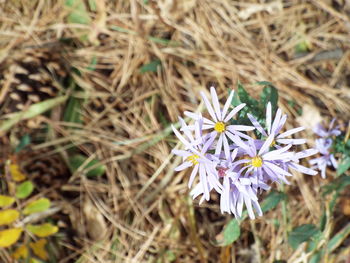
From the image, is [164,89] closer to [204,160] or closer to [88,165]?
[88,165]

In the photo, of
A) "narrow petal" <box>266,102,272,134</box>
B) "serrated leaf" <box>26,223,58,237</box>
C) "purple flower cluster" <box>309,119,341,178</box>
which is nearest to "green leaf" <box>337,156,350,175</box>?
"purple flower cluster" <box>309,119,341,178</box>

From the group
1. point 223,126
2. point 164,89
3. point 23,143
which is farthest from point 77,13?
point 223,126

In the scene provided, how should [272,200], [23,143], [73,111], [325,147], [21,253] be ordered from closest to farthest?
[272,200] → [325,147] → [21,253] → [23,143] → [73,111]

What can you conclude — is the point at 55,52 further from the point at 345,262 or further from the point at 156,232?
the point at 345,262

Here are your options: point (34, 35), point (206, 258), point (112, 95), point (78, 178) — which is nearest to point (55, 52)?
point (34, 35)

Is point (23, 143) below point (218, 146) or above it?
below

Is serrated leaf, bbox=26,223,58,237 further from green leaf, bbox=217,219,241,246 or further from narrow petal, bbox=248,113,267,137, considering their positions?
narrow petal, bbox=248,113,267,137
